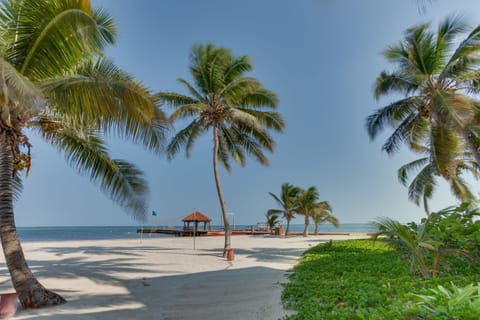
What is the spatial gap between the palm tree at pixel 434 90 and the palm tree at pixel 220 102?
490 centimetres

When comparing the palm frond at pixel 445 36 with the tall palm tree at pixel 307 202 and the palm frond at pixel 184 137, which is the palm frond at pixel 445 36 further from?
the tall palm tree at pixel 307 202

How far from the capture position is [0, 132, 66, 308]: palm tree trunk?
5.14 m

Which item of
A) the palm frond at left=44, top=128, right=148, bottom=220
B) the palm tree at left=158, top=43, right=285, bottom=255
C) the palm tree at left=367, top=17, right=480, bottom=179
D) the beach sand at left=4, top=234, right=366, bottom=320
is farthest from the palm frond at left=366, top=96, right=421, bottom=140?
the palm frond at left=44, top=128, right=148, bottom=220

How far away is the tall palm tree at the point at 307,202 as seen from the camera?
28.5 meters

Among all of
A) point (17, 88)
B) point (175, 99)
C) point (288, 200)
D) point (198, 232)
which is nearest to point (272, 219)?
point (288, 200)

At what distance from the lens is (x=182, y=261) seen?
1084 cm

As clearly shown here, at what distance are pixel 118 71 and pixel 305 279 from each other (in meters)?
5.72

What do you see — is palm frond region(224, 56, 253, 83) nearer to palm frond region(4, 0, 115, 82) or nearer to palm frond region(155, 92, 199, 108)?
palm frond region(155, 92, 199, 108)

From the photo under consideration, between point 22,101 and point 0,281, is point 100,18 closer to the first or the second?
point 22,101

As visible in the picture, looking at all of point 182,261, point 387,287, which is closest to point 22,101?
point 387,287

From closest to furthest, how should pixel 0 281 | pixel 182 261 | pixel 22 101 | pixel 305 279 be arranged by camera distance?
pixel 22 101, pixel 305 279, pixel 0 281, pixel 182 261

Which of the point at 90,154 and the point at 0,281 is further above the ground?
the point at 90,154

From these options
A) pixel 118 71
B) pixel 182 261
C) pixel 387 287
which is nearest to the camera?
pixel 387 287

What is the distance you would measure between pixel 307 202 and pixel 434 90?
1882cm
